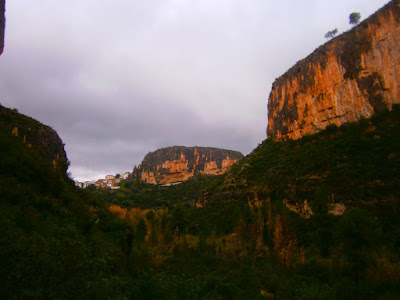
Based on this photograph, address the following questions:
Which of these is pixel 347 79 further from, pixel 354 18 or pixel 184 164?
pixel 184 164

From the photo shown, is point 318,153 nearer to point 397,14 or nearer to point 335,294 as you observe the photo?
point 397,14

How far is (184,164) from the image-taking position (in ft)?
386

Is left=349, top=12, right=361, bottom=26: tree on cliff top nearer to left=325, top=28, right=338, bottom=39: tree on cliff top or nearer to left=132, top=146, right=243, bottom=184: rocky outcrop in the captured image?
left=325, top=28, right=338, bottom=39: tree on cliff top

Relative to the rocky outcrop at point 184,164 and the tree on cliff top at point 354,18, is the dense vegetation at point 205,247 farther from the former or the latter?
the rocky outcrop at point 184,164

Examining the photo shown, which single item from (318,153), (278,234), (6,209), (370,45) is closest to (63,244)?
(6,209)

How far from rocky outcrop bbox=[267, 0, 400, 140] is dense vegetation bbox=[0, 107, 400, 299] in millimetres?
7405

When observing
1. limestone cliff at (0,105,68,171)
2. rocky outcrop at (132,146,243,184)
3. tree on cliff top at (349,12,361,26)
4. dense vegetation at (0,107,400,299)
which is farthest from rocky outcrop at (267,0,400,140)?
rocky outcrop at (132,146,243,184)

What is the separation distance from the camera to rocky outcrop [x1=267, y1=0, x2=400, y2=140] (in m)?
31.0

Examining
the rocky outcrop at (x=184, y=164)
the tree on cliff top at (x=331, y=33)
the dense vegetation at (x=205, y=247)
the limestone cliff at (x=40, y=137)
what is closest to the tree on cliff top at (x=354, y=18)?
the tree on cliff top at (x=331, y=33)

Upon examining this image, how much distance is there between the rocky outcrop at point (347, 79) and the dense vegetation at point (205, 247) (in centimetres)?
740

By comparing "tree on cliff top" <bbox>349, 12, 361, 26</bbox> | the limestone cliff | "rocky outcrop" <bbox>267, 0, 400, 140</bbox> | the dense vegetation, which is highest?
"tree on cliff top" <bbox>349, 12, 361, 26</bbox>

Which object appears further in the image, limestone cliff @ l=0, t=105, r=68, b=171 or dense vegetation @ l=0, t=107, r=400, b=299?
limestone cliff @ l=0, t=105, r=68, b=171

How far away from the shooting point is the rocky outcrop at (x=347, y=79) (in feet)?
102

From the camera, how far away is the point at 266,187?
3119 centimetres
